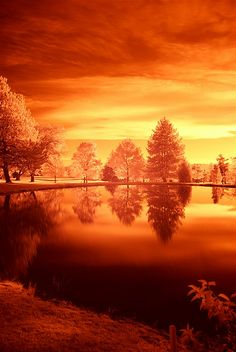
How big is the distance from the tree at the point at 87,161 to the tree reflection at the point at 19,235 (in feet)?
195

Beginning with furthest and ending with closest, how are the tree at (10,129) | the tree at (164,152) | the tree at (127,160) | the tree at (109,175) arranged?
the tree at (127,160), the tree at (109,175), the tree at (164,152), the tree at (10,129)

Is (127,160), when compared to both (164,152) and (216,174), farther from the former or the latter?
(216,174)

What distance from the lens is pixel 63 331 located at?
7.40m

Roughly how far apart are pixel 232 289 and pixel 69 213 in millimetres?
19542

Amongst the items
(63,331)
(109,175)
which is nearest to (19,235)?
(63,331)

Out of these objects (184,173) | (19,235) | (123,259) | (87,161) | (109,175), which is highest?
(87,161)

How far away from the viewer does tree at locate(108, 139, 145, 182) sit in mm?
99875

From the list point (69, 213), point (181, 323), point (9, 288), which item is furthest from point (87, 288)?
point (69, 213)

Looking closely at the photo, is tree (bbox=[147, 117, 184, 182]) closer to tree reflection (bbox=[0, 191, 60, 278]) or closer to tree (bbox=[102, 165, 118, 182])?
tree (bbox=[102, 165, 118, 182])

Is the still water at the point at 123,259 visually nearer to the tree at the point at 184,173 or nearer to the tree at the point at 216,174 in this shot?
the tree at the point at 184,173

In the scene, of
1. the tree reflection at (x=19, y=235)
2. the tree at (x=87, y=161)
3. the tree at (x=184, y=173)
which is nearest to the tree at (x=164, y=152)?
the tree at (x=184, y=173)

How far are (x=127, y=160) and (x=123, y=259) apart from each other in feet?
282

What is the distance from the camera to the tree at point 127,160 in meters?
99.9

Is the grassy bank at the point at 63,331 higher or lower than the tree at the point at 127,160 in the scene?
lower
